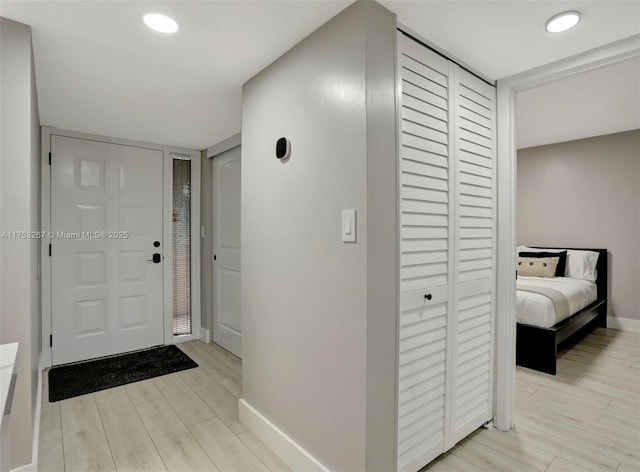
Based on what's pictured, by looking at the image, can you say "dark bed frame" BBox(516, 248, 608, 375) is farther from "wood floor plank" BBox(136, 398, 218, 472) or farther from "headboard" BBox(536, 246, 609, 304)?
"wood floor plank" BBox(136, 398, 218, 472)

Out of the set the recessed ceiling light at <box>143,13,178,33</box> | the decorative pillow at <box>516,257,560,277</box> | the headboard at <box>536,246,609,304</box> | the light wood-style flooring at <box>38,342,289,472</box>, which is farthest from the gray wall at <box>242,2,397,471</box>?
the headboard at <box>536,246,609,304</box>

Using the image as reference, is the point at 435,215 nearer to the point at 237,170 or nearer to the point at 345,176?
the point at 345,176

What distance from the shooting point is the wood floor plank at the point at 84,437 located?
188cm

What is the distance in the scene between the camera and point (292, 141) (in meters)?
1.80

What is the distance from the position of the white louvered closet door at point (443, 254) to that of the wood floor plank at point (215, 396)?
118cm

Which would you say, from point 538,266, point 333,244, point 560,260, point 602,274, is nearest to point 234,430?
point 333,244

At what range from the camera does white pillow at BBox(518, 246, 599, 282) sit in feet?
14.2

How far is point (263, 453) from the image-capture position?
6.36ft

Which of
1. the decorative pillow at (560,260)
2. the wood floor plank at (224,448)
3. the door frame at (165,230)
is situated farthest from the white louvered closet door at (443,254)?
the decorative pillow at (560,260)

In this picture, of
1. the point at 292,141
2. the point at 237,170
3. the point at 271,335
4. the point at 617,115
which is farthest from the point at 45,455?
the point at 617,115

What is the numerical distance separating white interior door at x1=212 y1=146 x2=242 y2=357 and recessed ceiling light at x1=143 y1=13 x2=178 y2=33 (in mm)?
1738

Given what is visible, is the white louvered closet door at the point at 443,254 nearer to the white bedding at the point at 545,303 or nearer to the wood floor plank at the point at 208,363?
the white bedding at the point at 545,303

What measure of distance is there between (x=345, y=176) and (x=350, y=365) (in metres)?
0.80

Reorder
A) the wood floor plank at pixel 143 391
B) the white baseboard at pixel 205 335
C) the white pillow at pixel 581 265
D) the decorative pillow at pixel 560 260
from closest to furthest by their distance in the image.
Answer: the wood floor plank at pixel 143 391 → the white baseboard at pixel 205 335 → the white pillow at pixel 581 265 → the decorative pillow at pixel 560 260
